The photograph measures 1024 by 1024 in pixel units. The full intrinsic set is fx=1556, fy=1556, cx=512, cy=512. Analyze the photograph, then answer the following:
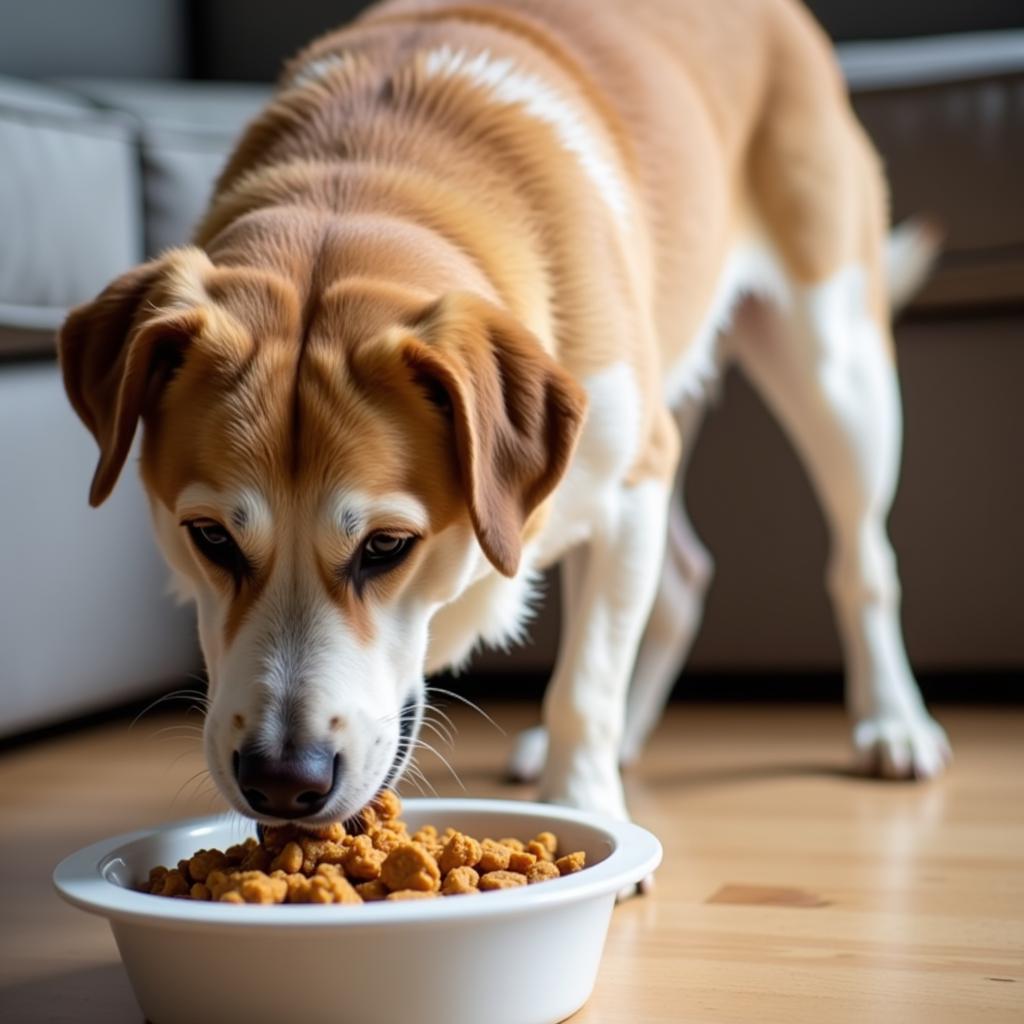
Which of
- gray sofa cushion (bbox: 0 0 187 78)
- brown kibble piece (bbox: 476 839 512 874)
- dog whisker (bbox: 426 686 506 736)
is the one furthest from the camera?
gray sofa cushion (bbox: 0 0 187 78)

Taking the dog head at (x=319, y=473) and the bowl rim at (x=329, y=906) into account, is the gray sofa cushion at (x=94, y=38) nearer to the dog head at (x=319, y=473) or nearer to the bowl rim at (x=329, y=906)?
the dog head at (x=319, y=473)

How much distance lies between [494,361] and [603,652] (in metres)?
0.53

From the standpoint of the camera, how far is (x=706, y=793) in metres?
2.25

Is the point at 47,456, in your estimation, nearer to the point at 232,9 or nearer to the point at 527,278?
the point at 527,278

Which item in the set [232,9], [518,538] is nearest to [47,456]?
[518,538]

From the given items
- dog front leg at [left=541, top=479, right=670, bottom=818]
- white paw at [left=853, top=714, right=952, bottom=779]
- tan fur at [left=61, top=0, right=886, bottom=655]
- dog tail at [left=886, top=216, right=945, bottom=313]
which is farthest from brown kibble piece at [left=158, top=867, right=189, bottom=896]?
dog tail at [left=886, top=216, right=945, bottom=313]

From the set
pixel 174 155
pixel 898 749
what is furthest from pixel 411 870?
pixel 174 155

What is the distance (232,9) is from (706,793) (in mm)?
2713

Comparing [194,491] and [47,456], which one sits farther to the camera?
[47,456]

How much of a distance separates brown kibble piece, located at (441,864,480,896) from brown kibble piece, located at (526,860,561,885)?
0.19 ft

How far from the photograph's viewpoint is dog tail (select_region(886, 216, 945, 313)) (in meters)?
2.67

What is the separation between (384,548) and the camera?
1.45 metres

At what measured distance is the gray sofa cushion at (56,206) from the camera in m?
2.28

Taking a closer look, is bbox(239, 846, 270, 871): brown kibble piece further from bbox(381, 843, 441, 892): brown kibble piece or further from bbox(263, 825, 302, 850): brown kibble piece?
bbox(381, 843, 441, 892): brown kibble piece
